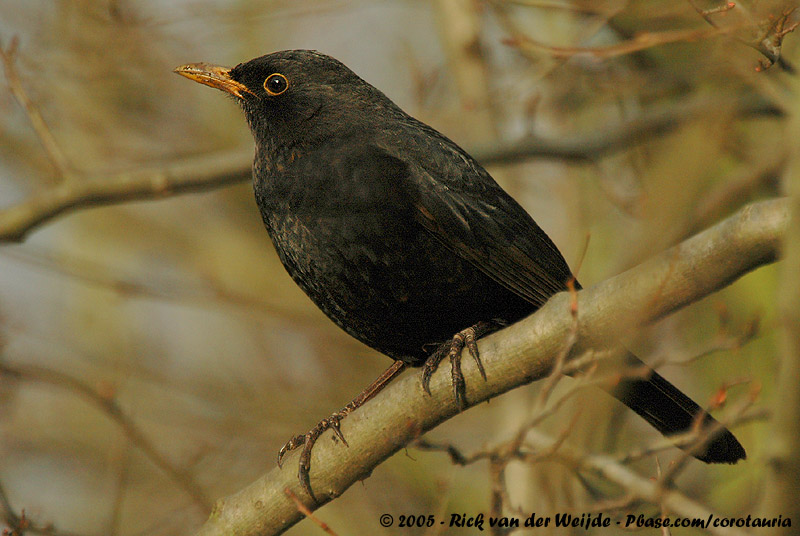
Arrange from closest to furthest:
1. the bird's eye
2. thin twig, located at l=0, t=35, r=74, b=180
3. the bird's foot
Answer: the bird's foot
the bird's eye
thin twig, located at l=0, t=35, r=74, b=180

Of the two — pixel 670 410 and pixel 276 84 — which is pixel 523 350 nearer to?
pixel 670 410

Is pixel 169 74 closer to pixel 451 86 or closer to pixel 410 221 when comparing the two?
pixel 451 86

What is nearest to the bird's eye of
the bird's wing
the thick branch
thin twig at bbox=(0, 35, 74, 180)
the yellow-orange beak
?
the yellow-orange beak

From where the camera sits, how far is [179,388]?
6.82m

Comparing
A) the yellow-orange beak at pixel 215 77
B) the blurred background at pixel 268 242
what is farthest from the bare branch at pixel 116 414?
the yellow-orange beak at pixel 215 77

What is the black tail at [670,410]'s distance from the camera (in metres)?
3.74

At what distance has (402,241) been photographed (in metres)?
3.74

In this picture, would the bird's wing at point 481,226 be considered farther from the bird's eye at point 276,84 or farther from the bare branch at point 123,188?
the bare branch at point 123,188

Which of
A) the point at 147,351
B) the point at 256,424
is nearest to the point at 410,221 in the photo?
the point at 256,424

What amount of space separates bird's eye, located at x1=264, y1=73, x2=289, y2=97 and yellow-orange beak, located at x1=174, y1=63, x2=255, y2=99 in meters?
0.10

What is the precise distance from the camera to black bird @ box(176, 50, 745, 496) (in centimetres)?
374

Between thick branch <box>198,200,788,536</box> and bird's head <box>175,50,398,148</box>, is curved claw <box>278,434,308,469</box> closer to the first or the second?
thick branch <box>198,200,788,536</box>

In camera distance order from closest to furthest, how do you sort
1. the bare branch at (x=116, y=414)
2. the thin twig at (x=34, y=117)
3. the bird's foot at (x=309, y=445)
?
the bird's foot at (x=309, y=445)
the bare branch at (x=116, y=414)
the thin twig at (x=34, y=117)

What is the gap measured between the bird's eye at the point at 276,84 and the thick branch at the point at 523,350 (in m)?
1.81
